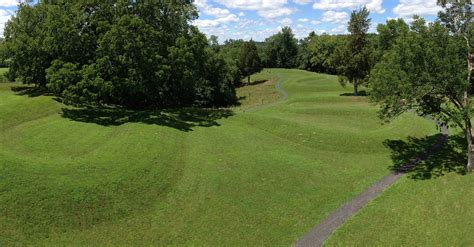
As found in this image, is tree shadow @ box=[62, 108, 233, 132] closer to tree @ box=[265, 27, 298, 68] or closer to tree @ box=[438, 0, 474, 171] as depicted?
tree @ box=[438, 0, 474, 171]

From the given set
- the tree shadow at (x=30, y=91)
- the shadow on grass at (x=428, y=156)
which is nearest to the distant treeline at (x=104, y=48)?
the tree shadow at (x=30, y=91)

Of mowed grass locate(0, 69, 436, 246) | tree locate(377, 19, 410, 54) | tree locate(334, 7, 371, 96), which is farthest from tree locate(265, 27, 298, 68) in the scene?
mowed grass locate(0, 69, 436, 246)

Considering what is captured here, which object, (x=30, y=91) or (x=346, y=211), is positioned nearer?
(x=346, y=211)

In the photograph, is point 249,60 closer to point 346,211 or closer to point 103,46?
point 103,46

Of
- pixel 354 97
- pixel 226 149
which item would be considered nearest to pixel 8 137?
pixel 226 149

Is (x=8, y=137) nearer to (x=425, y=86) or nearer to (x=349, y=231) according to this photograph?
(x=349, y=231)

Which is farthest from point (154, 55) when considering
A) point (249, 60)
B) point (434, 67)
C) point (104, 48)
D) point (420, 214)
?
point (249, 60)
